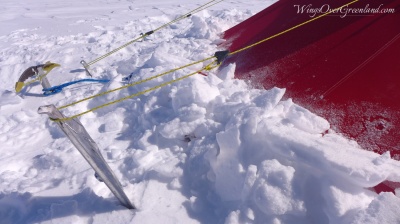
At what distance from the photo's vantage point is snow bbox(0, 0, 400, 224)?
5.13 feet

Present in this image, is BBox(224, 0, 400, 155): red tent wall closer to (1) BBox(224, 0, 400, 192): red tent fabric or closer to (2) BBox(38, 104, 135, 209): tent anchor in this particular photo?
(1) BBox(224, 0, 400, 192): red tent fabric

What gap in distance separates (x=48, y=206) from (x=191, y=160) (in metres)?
0.92

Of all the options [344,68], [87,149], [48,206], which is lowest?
[48,206]

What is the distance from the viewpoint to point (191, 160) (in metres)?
2.01

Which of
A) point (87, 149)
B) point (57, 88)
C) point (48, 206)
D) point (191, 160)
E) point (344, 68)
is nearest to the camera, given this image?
point (87, 149)

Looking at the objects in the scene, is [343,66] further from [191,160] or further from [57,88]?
[57,88]

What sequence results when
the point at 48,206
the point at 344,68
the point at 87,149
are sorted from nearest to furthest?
1. the point at 87,149
2. the point at 48,206
3. the point at 344,68

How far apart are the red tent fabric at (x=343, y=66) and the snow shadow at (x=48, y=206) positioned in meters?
1.50

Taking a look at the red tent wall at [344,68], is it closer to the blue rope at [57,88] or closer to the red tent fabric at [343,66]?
the red tent fabric at [343,66]

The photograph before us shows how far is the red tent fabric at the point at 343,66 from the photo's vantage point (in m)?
1.94

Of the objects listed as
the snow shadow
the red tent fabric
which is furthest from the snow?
the red tent fabric

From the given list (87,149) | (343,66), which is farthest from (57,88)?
(343,66)

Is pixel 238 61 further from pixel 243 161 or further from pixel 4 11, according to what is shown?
pixel 4 11

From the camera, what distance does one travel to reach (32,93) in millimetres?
3410
